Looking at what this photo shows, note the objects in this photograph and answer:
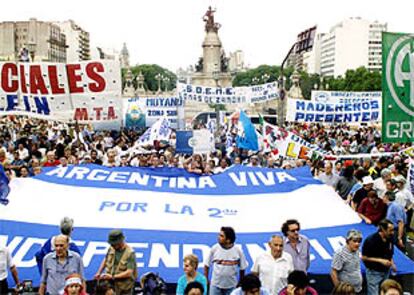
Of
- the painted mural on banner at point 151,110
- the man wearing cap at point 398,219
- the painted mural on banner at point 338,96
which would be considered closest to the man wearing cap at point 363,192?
the man wearing cap at point 398,219

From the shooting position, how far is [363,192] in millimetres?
8133

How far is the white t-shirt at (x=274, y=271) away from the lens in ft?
17.3

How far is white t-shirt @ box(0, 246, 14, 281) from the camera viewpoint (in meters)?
5.59

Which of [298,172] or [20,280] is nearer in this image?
[20,280]

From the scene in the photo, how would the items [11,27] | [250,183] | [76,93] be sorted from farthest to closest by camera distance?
[11,27] < [76,93] < [250,183]

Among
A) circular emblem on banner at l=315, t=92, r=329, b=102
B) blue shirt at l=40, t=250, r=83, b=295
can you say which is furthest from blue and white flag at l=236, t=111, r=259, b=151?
circular emblem on banner at l=315, t=92, r=329, b=102

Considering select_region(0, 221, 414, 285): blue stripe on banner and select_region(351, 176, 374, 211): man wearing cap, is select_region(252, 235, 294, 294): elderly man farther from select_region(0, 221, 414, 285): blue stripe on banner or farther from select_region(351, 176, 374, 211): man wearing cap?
select_region(351, 176, 374, 211): man wearing cap

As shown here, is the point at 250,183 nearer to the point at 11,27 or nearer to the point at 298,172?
the point at 298,172

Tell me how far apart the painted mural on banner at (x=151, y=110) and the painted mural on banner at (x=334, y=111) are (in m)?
4.58

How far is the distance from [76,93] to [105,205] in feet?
18.1

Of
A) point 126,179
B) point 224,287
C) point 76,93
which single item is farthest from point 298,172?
point 76,93

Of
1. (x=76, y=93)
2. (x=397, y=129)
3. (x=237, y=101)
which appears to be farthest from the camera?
(x=237, y=101)

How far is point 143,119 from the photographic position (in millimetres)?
23719

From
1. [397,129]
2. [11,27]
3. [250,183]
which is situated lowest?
[250,183]
